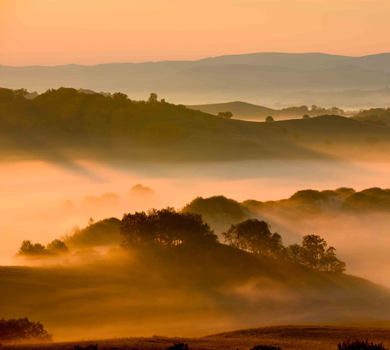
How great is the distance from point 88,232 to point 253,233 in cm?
2648

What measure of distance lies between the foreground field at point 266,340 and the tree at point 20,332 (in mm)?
7252

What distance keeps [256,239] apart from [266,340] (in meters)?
41.1

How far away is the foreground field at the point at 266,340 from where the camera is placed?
110 ft

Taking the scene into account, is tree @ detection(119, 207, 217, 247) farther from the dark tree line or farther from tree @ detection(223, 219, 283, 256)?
the dark tree line

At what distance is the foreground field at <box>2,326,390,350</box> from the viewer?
33.5m

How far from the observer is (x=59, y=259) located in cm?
7819

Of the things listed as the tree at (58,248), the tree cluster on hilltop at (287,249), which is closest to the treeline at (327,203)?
the tree cluster on hilltop at (287,249)

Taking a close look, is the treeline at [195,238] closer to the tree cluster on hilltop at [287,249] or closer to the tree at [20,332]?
the tree cluster on hilltop at [287,249]

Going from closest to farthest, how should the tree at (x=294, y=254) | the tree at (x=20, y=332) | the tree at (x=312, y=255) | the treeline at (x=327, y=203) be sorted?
the tree at (x=20, y=332)
the tree at (x=312, y=255)
the tree at (x=294, y=254)
the treeline at (x=327, y=203)

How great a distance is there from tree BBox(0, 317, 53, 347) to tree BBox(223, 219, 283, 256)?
40232 mm

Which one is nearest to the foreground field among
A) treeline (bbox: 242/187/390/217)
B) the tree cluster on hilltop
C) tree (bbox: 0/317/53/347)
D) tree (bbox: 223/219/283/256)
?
tree (bbox: 0/317/53/347)

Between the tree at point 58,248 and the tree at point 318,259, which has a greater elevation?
the tree at point 58,248

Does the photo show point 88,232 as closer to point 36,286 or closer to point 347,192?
point 36,286

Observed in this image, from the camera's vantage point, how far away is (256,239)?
261 ft
